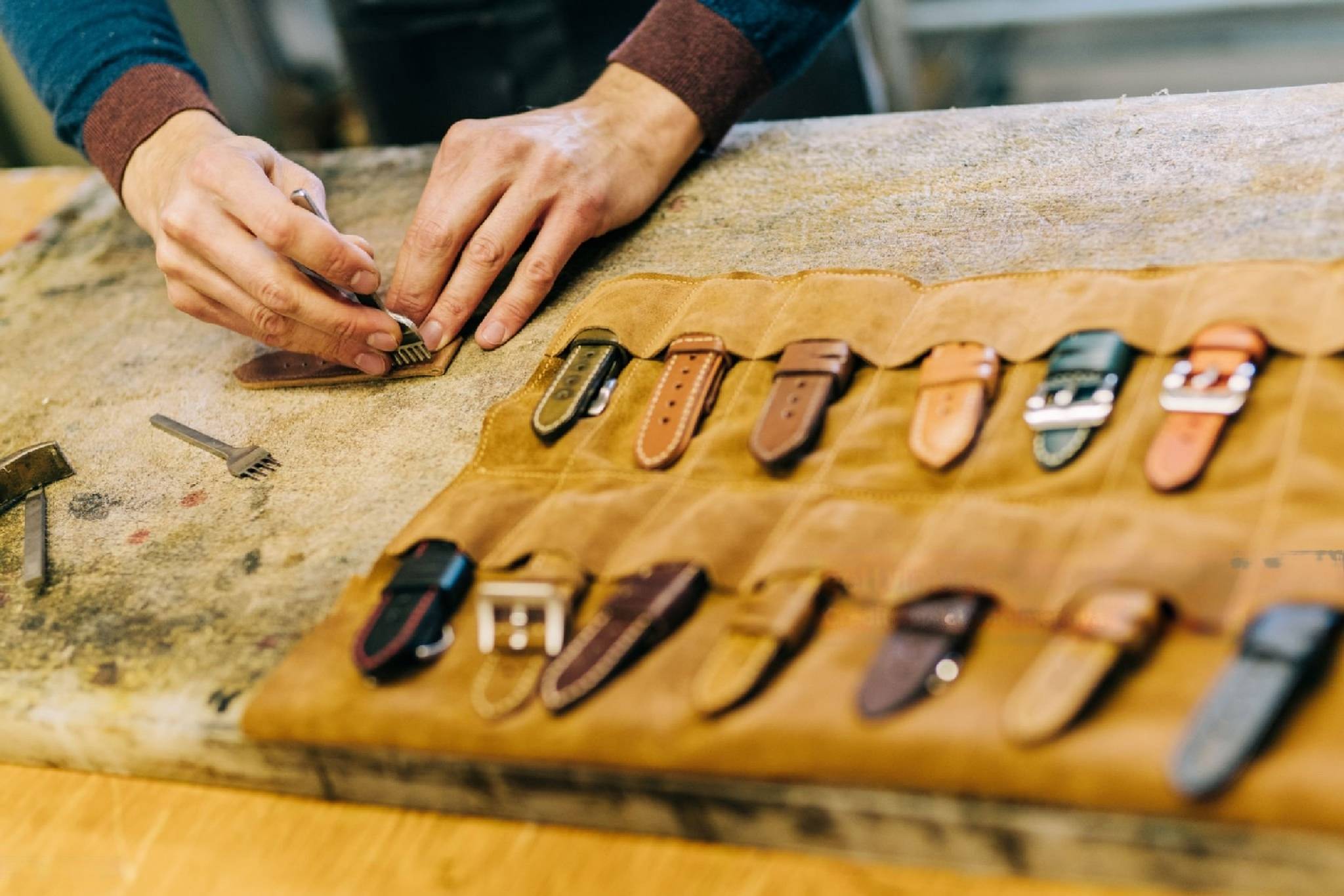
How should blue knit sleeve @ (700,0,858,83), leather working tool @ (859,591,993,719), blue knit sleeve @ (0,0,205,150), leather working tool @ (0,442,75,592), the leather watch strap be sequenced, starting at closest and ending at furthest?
the leather watch strap < leather working tool @ (859,591,993,719) < leather working tool @ (0,442,75,592) < blue knit sleeve @ (700,0,858,83) < blue knit sleeve @ (0,0,205,150)

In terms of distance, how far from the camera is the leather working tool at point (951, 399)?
1110 mm

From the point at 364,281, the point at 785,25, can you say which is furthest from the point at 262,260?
the point at 785,25

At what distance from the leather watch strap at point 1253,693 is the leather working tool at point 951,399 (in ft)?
1.11

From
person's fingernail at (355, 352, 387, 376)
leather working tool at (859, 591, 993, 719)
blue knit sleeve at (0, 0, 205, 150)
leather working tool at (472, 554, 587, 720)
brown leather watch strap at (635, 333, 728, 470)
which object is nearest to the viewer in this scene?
leather working tool at (859, 591, 993, 719)

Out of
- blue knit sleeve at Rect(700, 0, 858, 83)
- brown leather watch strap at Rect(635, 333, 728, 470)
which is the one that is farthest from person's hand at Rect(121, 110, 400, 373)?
blue knit sleeve at Rect(700, 0, 858, 83)

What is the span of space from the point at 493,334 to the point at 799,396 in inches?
21.1

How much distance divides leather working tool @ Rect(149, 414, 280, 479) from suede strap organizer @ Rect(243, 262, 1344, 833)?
0.32 m

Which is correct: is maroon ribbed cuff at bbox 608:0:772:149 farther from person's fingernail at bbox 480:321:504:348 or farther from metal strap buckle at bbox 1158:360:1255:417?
metal strap buckle at bbox 1158:360:1255:417

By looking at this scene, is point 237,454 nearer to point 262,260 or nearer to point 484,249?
point 262,260

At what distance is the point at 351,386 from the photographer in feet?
5.24

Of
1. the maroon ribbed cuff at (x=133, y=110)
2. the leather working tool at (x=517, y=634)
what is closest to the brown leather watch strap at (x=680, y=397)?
the leather working tool at (x=517, y=634)

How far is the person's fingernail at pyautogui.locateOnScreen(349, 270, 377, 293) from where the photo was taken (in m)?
1.49

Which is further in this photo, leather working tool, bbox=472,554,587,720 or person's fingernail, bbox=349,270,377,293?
person's fingernail, bbox=349,270,377,293

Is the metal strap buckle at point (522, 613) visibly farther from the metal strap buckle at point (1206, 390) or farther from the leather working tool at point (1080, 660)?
the metal strap buckle at point (1206, 390)
